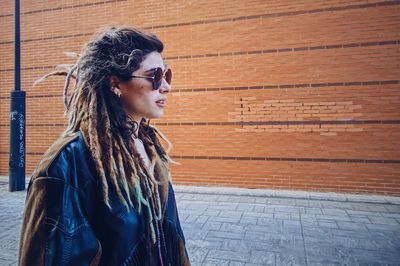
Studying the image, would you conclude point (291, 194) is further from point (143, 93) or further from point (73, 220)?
point (73, 220)

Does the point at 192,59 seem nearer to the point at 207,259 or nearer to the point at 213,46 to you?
the point at 213,46

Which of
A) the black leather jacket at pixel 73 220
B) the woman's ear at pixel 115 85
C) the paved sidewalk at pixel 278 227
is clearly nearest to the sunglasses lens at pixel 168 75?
the woman's ear at pixel 115 85

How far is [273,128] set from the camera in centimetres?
634

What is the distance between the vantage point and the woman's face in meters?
1.50

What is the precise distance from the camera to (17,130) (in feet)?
22.5

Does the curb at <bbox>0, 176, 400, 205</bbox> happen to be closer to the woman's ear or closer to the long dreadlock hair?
the long dreadlock hair

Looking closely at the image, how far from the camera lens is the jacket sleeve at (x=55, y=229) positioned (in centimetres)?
104

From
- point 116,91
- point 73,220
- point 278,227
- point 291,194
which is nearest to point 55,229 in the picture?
point 73,220

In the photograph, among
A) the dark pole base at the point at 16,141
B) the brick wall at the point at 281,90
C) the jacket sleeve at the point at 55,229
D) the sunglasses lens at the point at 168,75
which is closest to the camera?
the jacket sleeve at the point at 55,229

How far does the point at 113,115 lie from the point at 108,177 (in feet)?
1.08

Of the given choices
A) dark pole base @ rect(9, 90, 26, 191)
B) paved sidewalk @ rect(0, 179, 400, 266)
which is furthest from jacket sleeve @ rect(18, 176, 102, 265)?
dark pole base @ rect(9, 90, 26, 191)

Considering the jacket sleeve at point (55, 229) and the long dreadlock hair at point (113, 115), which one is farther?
the long dreadlock hair at point (113, 115)

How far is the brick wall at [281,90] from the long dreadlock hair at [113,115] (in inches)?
203

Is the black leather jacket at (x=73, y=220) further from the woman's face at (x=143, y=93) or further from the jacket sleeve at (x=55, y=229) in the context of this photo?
the woman's face at (x=143, y=93)
